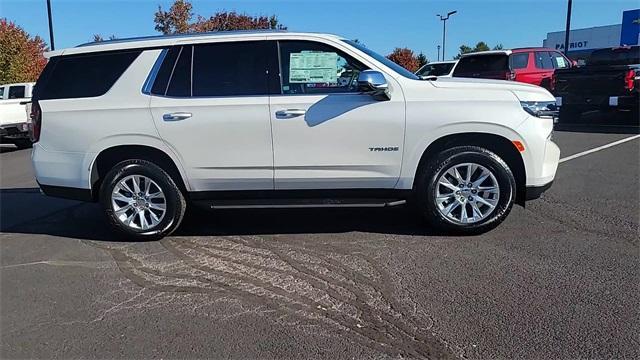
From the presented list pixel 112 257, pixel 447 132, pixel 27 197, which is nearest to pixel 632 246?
pixel 447 132

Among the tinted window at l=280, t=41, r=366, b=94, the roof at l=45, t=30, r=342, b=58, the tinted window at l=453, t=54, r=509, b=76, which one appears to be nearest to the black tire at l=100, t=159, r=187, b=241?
the roof at l=45, t=30, r=342, b=58

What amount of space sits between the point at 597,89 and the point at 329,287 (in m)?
11.7

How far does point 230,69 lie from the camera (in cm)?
495

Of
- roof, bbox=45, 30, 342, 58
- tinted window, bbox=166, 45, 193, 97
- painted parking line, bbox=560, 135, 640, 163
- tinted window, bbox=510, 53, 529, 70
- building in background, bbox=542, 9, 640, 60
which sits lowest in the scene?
painted parking line, bbox=560, 135, 640, 163

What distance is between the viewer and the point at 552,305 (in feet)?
11.5

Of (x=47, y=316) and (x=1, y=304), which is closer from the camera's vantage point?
(x=47, y=316)

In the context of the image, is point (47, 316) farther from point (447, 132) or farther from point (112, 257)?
point (447, 132)

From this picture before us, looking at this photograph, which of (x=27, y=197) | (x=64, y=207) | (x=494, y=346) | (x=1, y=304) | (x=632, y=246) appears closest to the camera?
(x=494, y=346)

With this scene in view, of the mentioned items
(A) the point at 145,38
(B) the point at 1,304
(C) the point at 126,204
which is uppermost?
(A) the point at 145,38

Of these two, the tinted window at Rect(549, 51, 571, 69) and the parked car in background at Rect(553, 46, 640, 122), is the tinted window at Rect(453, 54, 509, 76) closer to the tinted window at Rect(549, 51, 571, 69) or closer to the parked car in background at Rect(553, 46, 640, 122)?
the parked car in background at Rect(553, 46, 640, 122)

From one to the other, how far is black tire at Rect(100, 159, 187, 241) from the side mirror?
205cm

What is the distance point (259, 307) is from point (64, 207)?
14.1 ft

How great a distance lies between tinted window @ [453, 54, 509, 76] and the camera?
14.7 metres

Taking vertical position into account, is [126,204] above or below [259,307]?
above
